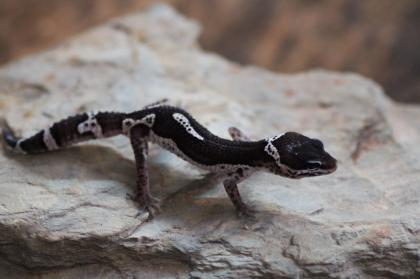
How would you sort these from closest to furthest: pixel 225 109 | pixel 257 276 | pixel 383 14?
pixel 257 276 < pixel 225 109 < pixel 383 14

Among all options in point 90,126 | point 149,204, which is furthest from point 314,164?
point 90,126

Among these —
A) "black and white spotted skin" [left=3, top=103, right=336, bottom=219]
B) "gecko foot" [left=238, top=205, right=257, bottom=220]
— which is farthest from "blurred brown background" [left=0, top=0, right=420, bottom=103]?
"gecko foot" [left=238, top=205, right=257, bottom=220]

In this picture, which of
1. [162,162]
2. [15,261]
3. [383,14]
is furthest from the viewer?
[383,14]

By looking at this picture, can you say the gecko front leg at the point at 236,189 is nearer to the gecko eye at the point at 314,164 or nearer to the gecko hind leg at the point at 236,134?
the gecko eye at the point at 314,164

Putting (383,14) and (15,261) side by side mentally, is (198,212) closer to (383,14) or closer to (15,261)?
(15,261)

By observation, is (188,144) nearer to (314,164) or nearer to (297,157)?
(297,157)

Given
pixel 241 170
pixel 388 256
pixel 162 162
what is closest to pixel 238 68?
pixel 162 162
